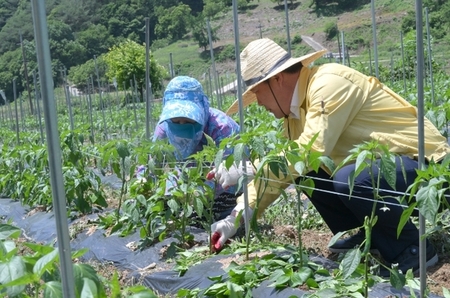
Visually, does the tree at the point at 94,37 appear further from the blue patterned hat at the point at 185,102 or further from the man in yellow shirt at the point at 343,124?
the man in yellow shirt at the point at 343,124

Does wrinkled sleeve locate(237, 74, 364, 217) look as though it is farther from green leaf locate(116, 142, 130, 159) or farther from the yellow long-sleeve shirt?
green leaf locate(116, 142, 130, 159)

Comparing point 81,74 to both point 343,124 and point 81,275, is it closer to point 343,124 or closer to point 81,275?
point 343,124

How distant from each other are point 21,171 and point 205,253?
2845 mm

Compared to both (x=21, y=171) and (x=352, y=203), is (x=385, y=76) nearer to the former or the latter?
(x=21, y=171)

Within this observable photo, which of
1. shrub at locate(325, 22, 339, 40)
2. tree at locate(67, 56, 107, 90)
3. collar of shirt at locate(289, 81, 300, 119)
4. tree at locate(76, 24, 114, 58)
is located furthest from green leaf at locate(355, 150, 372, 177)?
shrub at locate(325, 22, 339, 40)

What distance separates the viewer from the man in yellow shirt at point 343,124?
8.16ft

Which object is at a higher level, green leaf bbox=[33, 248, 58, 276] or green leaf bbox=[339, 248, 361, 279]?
green leaf bbox=[33, 248, 58, 276]

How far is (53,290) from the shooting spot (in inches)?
49.6

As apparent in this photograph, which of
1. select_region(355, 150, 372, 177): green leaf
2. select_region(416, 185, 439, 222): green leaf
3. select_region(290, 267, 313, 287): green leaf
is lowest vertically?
select_region(290, 267, 313, 287): green leaf

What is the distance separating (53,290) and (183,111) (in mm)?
2151

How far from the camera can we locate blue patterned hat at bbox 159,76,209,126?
3365 mm

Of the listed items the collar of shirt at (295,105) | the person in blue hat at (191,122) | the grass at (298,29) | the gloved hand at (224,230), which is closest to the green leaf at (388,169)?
the collar of shirt at (295,105)

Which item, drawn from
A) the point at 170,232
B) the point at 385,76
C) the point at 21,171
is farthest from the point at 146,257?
the point at 385,76

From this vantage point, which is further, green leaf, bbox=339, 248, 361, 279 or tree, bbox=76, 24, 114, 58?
tree, bbox=76, 24, 114, 58
